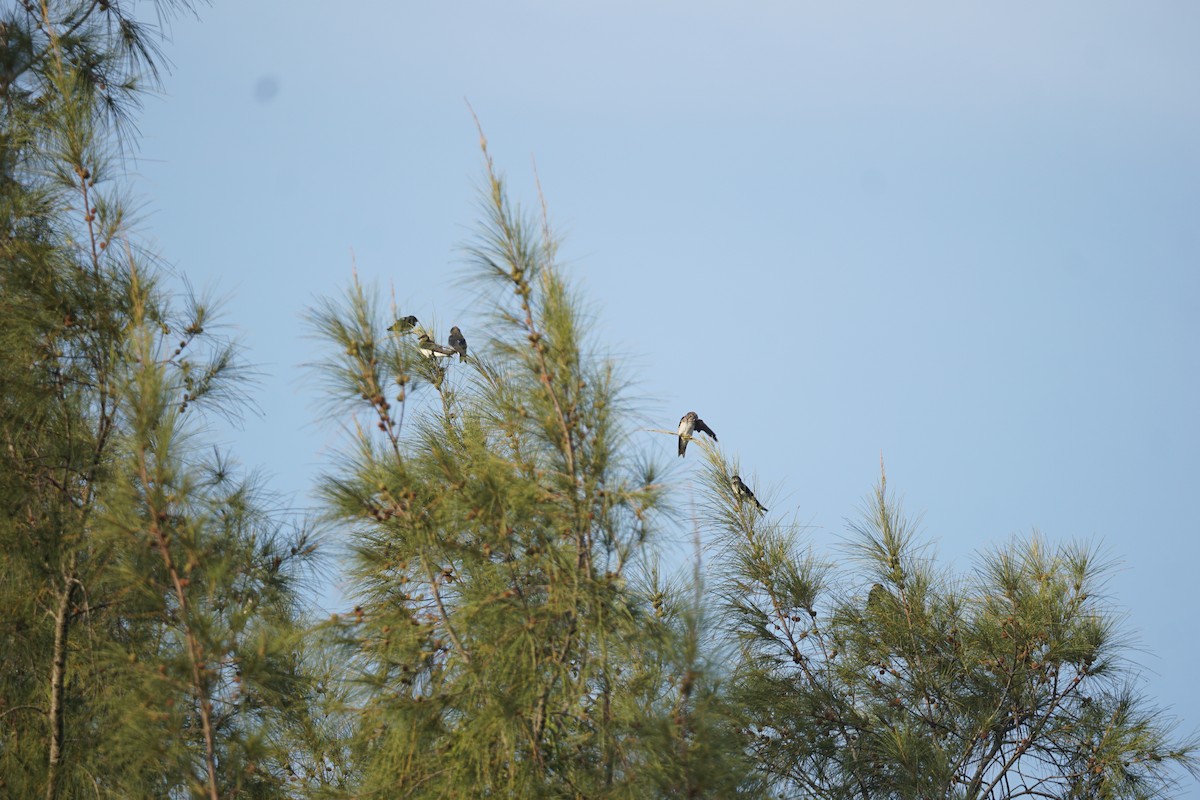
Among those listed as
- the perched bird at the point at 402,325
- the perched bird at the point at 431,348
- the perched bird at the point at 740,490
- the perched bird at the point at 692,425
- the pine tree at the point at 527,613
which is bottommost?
the pine tree at the point at 527,613

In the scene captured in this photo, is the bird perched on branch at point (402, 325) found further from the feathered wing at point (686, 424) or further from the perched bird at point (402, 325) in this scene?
the feathered wing at point (686, 424)

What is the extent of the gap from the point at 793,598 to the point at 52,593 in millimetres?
3298

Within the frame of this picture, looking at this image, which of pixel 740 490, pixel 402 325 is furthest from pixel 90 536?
pixel 740 490

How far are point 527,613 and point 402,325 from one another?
43.2 inches

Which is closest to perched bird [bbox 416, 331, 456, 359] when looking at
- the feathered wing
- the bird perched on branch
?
the bird perched on branch

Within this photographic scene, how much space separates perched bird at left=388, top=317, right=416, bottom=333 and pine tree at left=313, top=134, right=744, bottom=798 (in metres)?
0.11

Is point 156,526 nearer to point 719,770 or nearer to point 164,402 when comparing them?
point 164,402

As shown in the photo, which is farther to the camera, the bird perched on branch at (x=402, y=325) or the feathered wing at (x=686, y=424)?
the feathered wing at (x=686, y=424)

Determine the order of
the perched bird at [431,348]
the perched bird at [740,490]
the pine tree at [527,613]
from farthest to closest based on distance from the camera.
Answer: the perched bird at [740,490] → the perched bird at [431,348] → the pine tree at [527,613]

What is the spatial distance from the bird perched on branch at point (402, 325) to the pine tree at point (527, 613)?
12cm

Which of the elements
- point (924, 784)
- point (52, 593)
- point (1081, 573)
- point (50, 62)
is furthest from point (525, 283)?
point (1081, 573)

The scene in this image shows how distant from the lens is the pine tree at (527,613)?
362 centimetres

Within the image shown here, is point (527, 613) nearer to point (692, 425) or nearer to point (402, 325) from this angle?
point (402, 325)

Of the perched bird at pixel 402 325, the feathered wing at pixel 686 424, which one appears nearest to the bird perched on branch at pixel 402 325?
the perched bird at pixel 402 325
